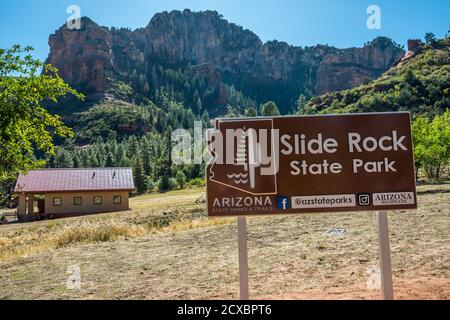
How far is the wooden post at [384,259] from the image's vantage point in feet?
20.6

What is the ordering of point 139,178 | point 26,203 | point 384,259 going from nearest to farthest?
point 384,259 < point 26,203 < point 139,178

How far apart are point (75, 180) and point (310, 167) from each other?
4688 cm

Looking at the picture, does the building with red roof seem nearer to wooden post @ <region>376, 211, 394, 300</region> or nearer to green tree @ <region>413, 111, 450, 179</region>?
green tree @ <region>413, 111, 450, 179</region>

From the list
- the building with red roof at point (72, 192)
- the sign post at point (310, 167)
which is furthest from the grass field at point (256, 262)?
the building with red roof at point (72, 192)

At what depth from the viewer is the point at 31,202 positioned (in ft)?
157

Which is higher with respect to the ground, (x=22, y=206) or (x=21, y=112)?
(x=21, y=112)

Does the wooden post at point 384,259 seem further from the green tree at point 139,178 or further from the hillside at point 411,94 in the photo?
the green tree at point 139,178

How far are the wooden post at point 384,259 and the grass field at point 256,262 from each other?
1.09m

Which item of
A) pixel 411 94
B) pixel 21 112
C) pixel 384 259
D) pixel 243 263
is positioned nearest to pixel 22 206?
pixel 21 112

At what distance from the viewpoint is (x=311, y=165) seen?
6.56m

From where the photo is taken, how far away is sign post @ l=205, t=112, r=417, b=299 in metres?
6.45

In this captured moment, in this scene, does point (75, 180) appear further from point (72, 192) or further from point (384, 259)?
point (384, 259)
